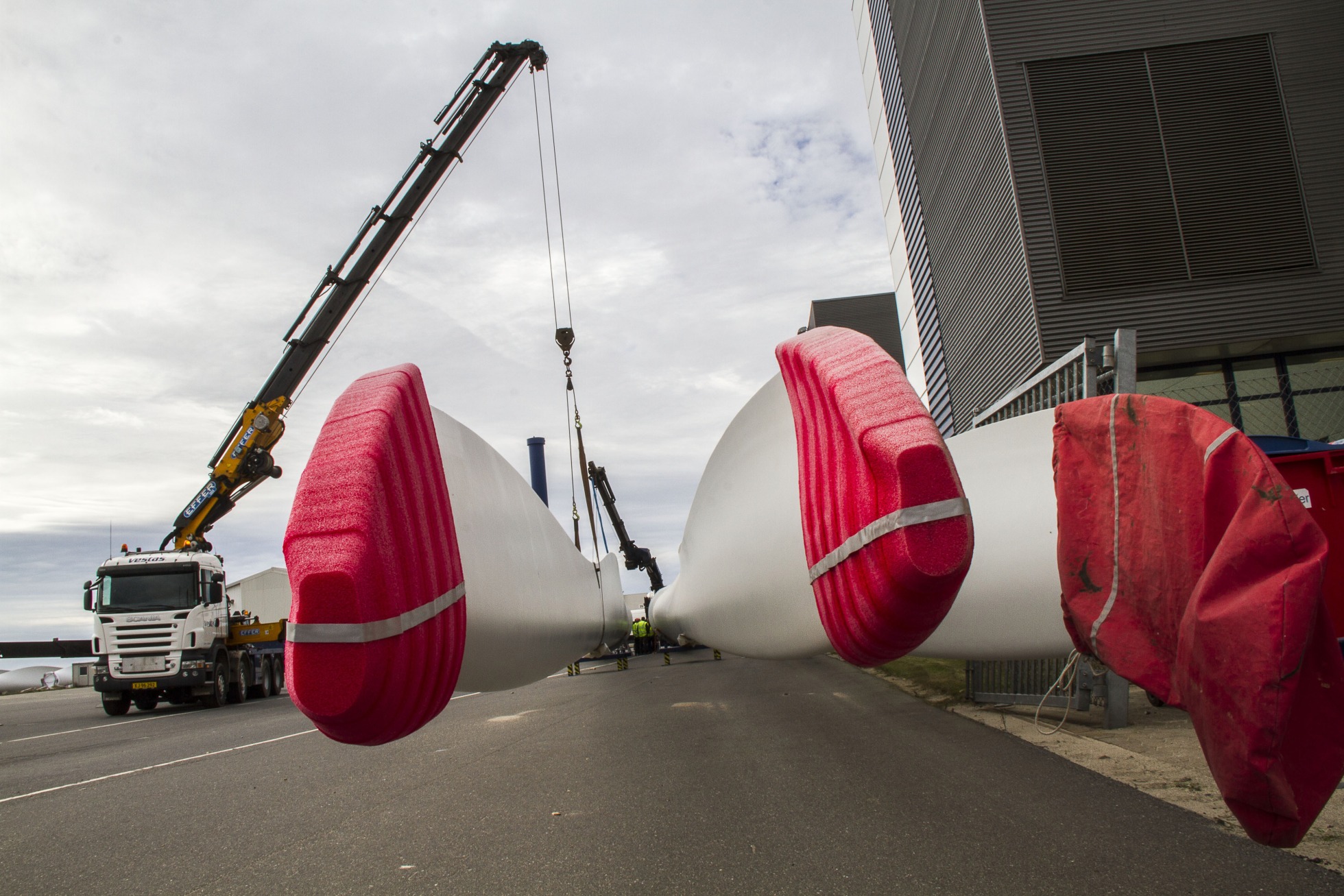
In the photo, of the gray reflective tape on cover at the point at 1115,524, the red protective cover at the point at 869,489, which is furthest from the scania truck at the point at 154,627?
the gray reflective tape on cover at the point at 1115,524

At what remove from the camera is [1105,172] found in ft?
41.9

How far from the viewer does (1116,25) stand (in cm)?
1294

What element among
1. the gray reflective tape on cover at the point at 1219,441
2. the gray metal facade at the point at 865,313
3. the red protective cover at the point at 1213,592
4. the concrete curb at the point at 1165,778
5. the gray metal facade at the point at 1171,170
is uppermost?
the gray metal facade at the point at 865,313

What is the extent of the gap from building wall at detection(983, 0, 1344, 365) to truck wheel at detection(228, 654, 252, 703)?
49.6 feet

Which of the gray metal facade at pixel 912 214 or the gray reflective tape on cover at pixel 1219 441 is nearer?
the gray reflective tape on cover at pixel 1219 441

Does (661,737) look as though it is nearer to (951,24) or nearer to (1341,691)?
(1341,691)

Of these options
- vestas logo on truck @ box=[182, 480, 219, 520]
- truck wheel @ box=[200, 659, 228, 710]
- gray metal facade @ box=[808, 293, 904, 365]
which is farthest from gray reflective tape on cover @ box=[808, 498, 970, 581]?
gray metal facade @ box=[808, 293, 904, 365]

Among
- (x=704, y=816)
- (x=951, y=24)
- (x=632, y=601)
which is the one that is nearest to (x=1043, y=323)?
(x=951, y=24)

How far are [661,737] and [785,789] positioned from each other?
2433 mm

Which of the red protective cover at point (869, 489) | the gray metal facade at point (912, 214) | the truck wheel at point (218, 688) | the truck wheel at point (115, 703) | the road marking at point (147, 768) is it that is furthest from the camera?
the gray metal facade at point (912, 214)

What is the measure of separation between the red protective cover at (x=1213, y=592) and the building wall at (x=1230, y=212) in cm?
1194

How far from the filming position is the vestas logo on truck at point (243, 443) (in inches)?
609

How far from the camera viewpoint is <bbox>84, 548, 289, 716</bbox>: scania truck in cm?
1342

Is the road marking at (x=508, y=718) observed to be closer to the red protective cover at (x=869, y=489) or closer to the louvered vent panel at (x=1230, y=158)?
the red protective cover at (x=869, y=489)
